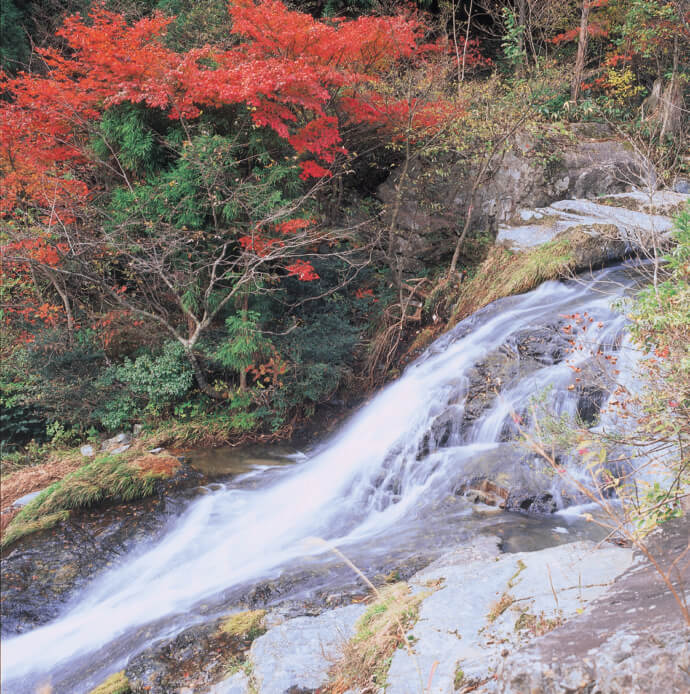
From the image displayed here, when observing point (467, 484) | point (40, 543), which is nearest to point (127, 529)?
point (40, 543)

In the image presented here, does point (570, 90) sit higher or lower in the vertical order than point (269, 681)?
higher

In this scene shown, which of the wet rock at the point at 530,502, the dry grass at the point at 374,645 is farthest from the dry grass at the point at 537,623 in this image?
the wet rock at the point at 530,502

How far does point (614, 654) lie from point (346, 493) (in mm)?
5094

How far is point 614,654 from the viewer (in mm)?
2016

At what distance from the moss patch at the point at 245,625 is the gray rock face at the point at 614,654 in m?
2.61

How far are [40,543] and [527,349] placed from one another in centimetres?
690

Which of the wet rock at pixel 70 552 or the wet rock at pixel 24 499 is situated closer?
the wet rock at pixel 70 552

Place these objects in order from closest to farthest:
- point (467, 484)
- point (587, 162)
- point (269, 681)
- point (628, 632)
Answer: point (628, 632), point (269, 681), point (467, 484), point (587, 162)

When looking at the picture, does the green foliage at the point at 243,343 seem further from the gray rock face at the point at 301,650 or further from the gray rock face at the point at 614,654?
the gray rock face at the point at 614,654

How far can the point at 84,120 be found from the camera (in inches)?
326

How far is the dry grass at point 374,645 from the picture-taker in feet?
10.4

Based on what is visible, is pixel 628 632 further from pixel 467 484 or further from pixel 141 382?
pixel 141 382

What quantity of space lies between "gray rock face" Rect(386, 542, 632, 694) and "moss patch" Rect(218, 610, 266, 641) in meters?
1.48

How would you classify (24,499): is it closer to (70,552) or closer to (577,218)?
(70,552)
